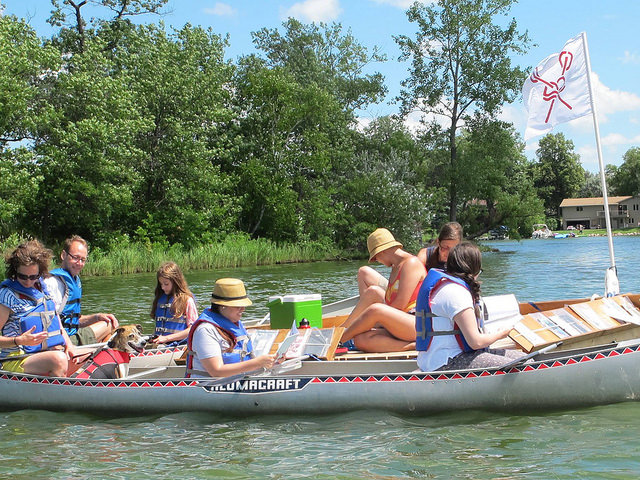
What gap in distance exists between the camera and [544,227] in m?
79.3

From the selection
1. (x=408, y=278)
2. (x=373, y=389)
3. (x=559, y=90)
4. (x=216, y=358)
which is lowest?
(x=373, y=389)

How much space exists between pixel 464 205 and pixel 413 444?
3509 cm

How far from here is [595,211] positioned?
90.9m

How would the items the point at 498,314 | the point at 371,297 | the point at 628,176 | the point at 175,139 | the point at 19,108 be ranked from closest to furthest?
the point at 498,314 < the point at 371,297 < the point at 19,108 < the point at 175,139 < the point at 628,176

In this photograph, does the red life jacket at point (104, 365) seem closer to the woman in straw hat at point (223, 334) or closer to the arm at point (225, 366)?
the woman in straw hat at point (223, 334)

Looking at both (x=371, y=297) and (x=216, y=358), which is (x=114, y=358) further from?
(x=371, y=297)

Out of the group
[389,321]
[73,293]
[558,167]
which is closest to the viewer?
[389,321]

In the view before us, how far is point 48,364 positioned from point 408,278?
3.24 m

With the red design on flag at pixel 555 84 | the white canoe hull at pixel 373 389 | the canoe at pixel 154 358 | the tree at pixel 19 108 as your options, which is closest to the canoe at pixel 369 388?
the white canoe hull at pixel 373 389

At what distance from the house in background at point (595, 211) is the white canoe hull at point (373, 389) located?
87145mm

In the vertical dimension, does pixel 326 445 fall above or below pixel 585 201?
below

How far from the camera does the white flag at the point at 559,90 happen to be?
8023mm

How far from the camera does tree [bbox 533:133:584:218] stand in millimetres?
81875

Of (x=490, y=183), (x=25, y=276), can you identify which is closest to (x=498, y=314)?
(x=25, y=276)
